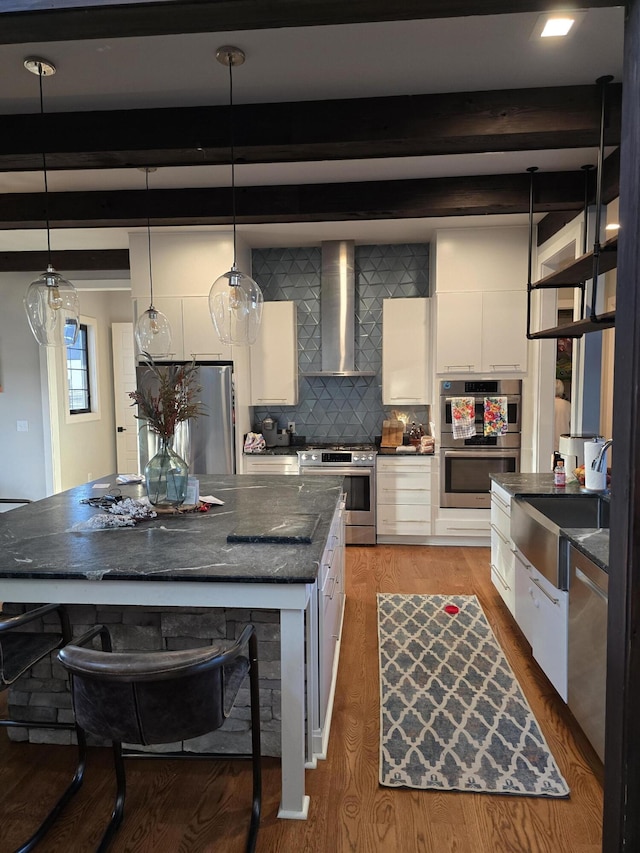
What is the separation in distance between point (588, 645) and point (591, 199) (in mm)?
2762

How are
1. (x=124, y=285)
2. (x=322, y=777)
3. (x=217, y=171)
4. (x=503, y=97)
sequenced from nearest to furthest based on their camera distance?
(x=322, y=777) < (x=503, y=97) < (x=217, y=171) < (x=124, y=285)

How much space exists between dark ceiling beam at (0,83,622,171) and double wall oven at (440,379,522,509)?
2.35m

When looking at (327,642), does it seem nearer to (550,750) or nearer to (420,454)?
(550,750)

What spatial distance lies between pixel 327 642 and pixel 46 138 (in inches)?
112

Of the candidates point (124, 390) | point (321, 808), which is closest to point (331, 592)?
point (321, 808)

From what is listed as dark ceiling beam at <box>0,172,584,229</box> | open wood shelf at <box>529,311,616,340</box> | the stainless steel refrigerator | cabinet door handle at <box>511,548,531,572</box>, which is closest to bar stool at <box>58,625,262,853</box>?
cabinet door handle at <box>511,548,531,572</box>

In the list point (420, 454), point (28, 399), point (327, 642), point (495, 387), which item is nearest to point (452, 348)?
point (495, 387)

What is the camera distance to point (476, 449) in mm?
4848

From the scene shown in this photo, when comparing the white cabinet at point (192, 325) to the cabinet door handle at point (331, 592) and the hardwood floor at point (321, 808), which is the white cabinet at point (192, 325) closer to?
the cabinet door handle at point (331, 592)

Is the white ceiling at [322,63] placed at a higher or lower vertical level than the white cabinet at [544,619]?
higher

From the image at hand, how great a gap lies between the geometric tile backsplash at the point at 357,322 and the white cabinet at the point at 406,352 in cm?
30

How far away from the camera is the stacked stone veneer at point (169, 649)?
6.89ft

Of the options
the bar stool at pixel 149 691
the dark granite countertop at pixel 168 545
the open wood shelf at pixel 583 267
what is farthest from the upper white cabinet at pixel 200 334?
the bar stool at pixel 149 691

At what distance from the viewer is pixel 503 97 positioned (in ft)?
8.44
